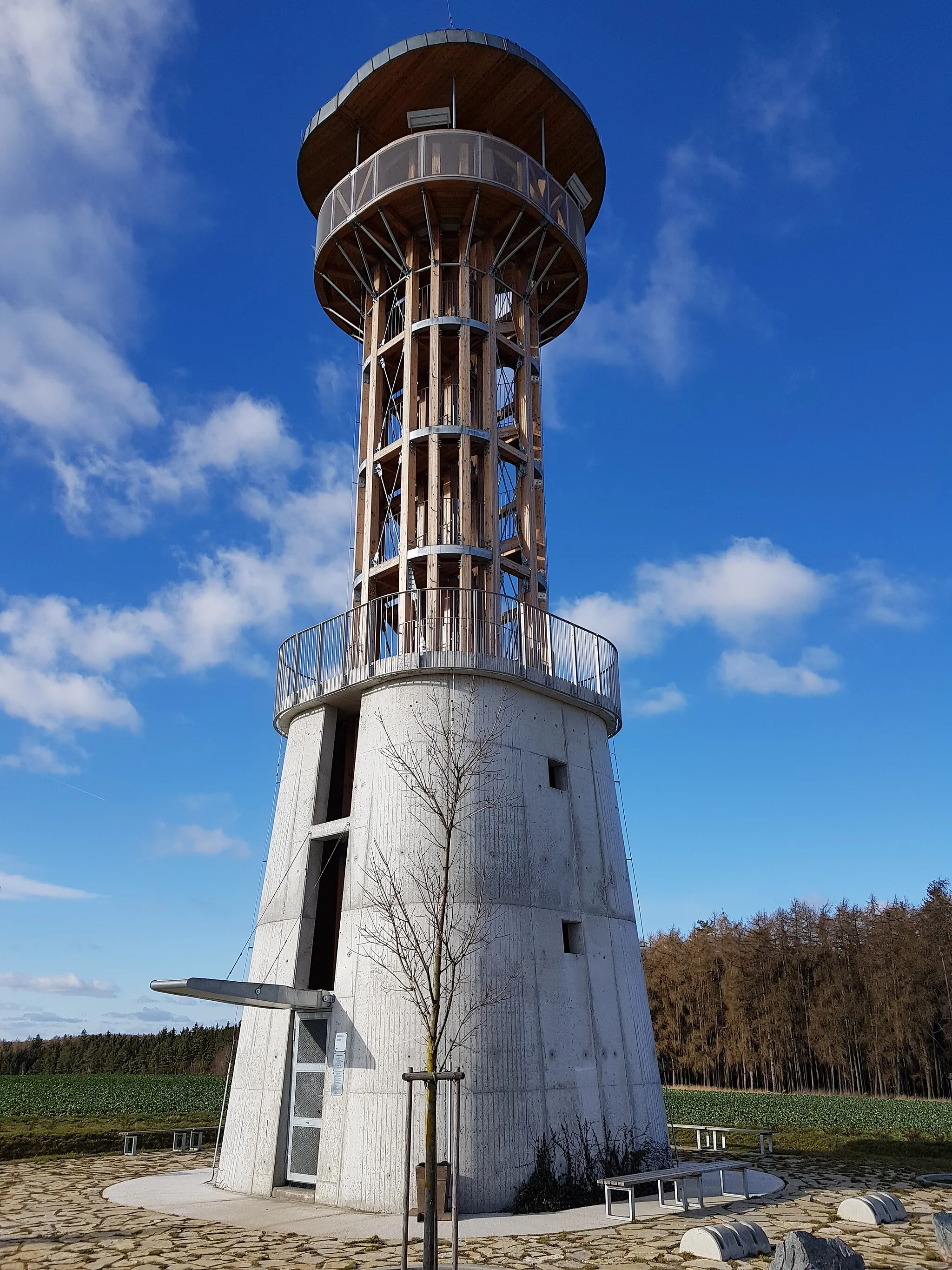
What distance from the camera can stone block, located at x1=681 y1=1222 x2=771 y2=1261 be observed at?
927 cm

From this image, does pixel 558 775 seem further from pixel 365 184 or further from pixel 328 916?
pixel 365 184

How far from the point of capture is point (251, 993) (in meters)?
12.6

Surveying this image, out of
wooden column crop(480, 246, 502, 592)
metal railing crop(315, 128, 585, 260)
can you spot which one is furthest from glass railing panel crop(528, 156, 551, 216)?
wooden column crop(480, 246, 502, 592)

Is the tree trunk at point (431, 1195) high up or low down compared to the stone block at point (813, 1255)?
up

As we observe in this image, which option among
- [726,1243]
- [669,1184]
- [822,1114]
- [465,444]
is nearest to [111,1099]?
[822,1114]

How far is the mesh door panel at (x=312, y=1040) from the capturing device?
13.7 m

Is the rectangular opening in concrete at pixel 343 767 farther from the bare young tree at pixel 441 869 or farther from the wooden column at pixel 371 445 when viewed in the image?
the wooden column at pixel 371 445

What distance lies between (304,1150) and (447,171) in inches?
683

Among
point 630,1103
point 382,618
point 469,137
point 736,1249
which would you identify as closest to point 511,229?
point 469,137

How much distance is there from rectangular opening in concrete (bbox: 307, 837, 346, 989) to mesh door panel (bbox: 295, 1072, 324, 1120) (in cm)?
162

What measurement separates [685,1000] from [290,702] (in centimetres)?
4474

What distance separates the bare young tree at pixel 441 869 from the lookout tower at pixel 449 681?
0.21 m

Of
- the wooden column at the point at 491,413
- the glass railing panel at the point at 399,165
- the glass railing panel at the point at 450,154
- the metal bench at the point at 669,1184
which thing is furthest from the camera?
the glass railing panel at the point at 399,165

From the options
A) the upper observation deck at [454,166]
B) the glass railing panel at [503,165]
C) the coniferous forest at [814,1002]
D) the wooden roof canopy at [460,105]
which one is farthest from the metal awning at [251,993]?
the coniferous forest at [814,1002]
